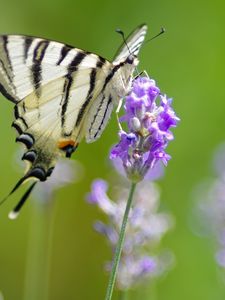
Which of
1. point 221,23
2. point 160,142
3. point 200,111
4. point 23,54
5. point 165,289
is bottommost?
point 165,289

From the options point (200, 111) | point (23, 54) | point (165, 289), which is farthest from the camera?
point (200, 111)

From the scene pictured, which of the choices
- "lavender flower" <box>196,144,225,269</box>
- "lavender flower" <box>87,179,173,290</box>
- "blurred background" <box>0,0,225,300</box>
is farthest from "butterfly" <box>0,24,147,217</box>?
"blurred background" <box>0,0,225,300</box>

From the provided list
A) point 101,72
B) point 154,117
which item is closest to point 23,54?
point 101,72

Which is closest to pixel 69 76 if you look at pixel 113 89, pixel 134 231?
pixel 113 89

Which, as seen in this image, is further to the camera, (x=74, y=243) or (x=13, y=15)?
(x=13, y=15)

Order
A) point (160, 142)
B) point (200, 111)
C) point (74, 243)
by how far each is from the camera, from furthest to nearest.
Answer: point (200, 111), point (74, 243), point (160, 142)

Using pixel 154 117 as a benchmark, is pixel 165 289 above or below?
below

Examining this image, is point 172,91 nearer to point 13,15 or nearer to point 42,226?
point 13,15
